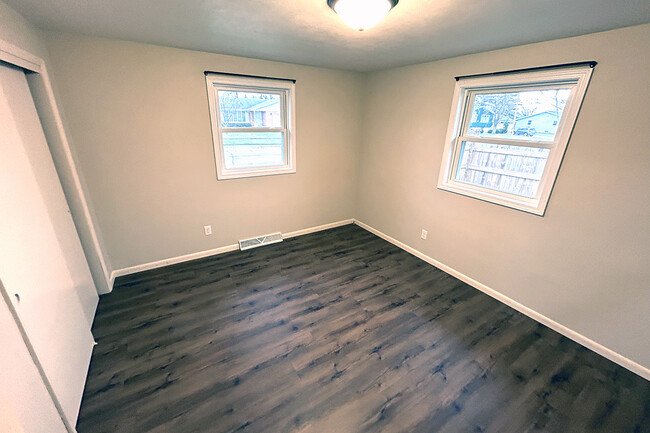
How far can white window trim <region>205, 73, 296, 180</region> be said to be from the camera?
2869 millimetres

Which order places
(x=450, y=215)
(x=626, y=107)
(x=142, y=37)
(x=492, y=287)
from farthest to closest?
(x=450, y=215), (x=492, y=287), (x=142, y=37), (x=626, y=107)

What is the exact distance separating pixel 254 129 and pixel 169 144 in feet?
3.28

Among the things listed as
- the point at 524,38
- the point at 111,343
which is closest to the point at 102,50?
the point at 111,343

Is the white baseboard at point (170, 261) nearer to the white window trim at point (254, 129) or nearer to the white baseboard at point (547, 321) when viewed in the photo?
the white window trim at point (254, 129)

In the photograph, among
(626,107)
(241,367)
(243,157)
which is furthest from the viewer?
(243,157)

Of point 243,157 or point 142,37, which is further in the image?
point 243,157

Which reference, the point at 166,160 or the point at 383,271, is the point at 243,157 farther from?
the point at 383,271

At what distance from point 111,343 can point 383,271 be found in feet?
8.89

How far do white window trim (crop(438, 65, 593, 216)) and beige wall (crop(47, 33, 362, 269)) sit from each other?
1.61m

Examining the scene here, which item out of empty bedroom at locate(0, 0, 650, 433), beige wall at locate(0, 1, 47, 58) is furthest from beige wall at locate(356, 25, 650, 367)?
beige wall at locate(0, 1, 47, 58)

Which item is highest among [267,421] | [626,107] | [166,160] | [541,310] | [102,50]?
[102,50]

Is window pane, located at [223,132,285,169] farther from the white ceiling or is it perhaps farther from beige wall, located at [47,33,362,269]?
the white ceiling

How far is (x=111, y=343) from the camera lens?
2.04 meters

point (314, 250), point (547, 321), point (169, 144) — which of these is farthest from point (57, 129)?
point (547, 321)
